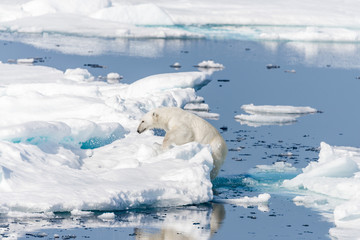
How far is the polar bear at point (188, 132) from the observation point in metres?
6.77

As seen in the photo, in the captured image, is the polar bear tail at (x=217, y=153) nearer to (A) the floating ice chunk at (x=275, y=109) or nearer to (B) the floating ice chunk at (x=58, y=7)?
(A) the floating ice chunk at (x=275, y=109)

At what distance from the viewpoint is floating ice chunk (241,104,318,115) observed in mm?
10984

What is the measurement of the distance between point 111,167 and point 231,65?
33.2ft

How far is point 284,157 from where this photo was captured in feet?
26.5

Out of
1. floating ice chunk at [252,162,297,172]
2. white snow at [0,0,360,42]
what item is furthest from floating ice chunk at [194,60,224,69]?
floating ice chunk at [252,162,297,172]

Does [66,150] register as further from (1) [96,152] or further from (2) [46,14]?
(2) [46,14]

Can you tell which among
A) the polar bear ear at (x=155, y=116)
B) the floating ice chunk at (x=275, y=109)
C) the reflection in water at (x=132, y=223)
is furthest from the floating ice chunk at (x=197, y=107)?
the reflection in water at (x=132, y=223)

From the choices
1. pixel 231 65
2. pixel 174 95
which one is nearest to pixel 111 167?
pixel 174 95

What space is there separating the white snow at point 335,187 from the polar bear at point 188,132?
673 mm

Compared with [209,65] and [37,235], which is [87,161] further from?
[209,65]

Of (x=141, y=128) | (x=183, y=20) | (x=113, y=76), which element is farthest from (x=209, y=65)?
(x=141, y=128)

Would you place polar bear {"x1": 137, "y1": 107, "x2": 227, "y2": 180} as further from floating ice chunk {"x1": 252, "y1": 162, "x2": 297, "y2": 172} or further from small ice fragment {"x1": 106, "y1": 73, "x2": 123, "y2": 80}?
small ice fragment {"x1": 106, "y1": 73, "x2": 123, "y2": 80}

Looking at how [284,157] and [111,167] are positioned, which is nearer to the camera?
[111,167]

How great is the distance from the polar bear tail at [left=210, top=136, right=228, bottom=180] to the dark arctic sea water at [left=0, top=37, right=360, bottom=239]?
13cm
